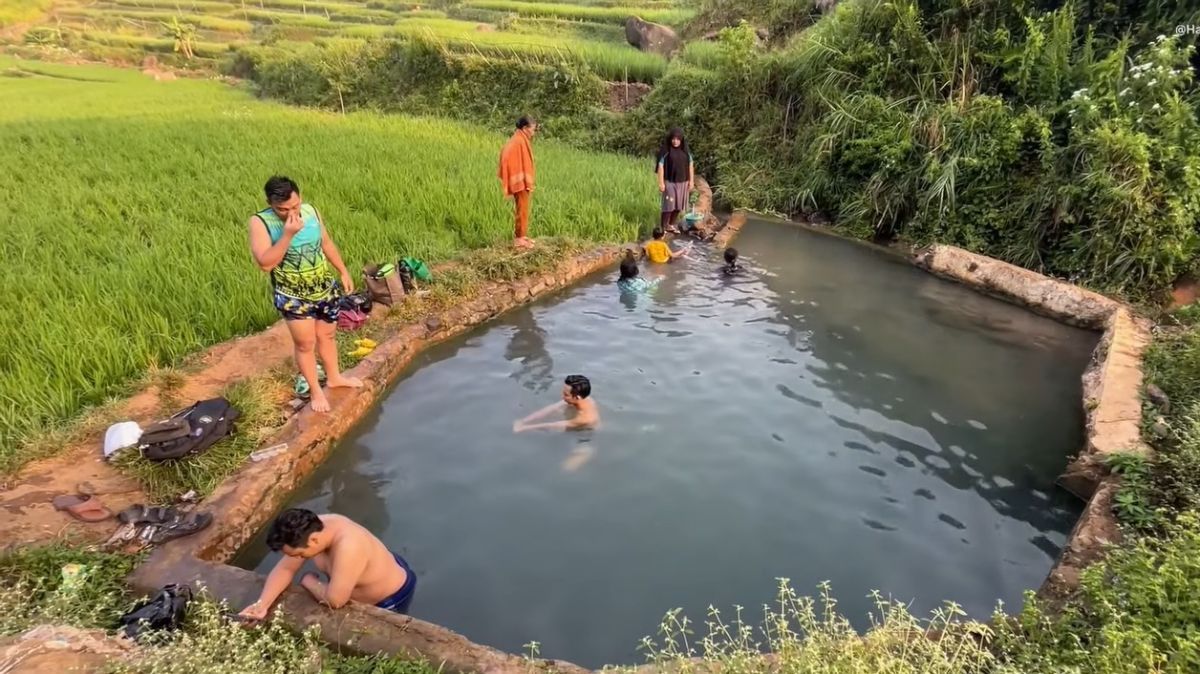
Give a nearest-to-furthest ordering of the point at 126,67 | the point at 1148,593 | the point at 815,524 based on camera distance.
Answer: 1. the point at 1148,593
2. the point at 815,524
3. the point at 126,67

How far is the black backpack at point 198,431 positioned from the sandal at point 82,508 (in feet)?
1.16

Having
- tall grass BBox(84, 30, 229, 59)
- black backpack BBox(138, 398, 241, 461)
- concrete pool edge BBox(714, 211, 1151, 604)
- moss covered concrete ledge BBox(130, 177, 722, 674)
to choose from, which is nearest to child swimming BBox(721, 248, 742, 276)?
concrete pool edge BBox(714, 211, 1151, 604)

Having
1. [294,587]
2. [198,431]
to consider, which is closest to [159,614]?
[294,587]

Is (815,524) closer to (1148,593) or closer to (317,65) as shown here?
(1148,593)

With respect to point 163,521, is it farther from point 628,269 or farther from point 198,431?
point 628,269

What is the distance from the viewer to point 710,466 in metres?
4.43

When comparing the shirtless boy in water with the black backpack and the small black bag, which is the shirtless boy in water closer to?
the black backpack

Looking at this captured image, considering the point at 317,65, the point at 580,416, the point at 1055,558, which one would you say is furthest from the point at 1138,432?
the point at 317,65

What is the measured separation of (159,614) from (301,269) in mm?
2087

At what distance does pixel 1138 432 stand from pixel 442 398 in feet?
15.8

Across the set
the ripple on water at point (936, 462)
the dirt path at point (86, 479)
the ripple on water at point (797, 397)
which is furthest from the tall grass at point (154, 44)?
the ripple on water at point (936, 462)

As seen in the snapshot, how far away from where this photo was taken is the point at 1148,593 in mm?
Result: 2688

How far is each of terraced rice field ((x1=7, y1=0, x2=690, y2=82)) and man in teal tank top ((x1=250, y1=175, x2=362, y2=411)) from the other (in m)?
12.1

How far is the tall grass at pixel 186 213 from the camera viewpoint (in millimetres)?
4699
